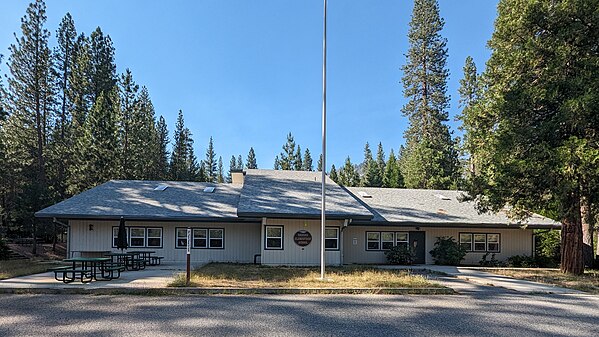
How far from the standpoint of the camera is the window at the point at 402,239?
20.8 meters

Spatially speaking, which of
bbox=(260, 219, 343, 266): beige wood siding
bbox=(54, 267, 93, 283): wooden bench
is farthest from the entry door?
bbox=(54, 267, 93, 283): wooden bench

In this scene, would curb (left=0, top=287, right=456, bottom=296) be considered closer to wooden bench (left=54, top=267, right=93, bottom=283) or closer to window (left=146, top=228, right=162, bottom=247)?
wooden bench (left=54, top=267, right=93, bottom=283)

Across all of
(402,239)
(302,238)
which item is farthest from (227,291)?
(402,239)

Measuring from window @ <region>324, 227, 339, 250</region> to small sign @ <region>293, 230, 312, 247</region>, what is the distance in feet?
3.12

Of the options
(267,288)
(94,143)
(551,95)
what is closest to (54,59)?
(94,143)

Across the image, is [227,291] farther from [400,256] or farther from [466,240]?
[466,240]

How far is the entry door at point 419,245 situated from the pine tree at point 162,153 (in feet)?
107

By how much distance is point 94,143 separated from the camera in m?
30.4

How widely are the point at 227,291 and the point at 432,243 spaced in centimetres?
1357

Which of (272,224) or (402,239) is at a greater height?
(272,224)

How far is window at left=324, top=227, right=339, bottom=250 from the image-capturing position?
18.5 metres

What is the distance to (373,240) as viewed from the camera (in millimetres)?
20688

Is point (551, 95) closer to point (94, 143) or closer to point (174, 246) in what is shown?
point (174, 246)

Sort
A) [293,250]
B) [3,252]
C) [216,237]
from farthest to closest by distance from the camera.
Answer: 1. [3,252]
2. [216,237]
3. [293,250]
